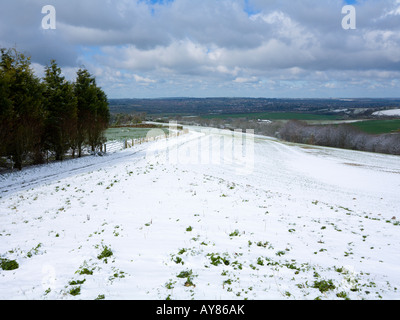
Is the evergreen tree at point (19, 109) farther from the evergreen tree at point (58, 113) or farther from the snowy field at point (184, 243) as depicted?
the snowy field at point (184, 243)

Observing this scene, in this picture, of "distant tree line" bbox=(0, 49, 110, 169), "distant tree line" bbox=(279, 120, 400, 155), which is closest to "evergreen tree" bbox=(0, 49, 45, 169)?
"distant tree line" bbox=(0, 49, 110, 169)

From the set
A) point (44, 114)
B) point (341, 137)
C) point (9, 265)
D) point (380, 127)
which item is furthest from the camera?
point (380, 127)

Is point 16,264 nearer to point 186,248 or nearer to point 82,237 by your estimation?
point 82,237

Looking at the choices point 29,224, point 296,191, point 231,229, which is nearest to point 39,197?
point 29,224

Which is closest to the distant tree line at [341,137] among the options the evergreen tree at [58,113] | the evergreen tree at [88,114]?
the evergreen tree at [88,114]

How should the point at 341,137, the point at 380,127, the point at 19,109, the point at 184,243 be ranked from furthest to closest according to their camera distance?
the point at 380,127
the point at 341,137
the point at 19,109
the point at 184,243

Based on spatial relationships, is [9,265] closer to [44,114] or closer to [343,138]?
[44,114]

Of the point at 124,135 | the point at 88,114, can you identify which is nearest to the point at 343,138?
the point at 124,135
